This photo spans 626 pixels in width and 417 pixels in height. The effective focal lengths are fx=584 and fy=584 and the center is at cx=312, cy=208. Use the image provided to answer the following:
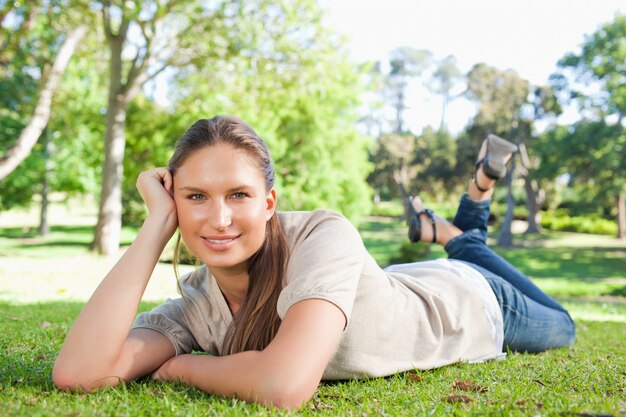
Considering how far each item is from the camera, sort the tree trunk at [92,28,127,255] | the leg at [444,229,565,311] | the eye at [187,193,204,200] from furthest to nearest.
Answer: the tree trunk at [92,28,127,255], the leg at [444,229,565,311], the eye at [187,193,204,200]

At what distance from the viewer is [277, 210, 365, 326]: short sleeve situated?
2373 millimetres

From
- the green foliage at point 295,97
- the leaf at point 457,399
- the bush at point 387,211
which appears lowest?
the bush at point 387,211

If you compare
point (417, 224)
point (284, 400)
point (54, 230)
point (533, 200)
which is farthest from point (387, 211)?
point (284, 400)

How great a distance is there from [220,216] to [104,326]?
69 centimetres

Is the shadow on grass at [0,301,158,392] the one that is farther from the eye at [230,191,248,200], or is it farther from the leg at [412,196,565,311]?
the leg at [412,196,565,311]

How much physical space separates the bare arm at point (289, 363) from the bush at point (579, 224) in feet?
131

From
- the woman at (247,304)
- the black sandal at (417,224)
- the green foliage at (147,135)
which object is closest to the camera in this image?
the woman at (247,304)

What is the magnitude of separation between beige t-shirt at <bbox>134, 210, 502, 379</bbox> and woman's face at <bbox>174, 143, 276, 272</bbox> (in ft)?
0.82

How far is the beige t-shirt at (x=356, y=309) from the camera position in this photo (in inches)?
97.2

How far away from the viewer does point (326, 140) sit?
936 inches

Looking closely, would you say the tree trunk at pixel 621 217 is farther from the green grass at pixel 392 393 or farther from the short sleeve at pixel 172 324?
the short sleeve at pixel 172 324

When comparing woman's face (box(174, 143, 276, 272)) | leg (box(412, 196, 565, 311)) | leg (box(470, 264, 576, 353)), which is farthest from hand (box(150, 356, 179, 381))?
leg (box(412, 196, 565, 311))

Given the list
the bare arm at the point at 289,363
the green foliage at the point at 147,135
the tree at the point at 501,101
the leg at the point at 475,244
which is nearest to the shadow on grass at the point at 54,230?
the green foliage at the point at 147,135

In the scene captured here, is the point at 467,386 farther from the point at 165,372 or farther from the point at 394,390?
the point at 165,372
